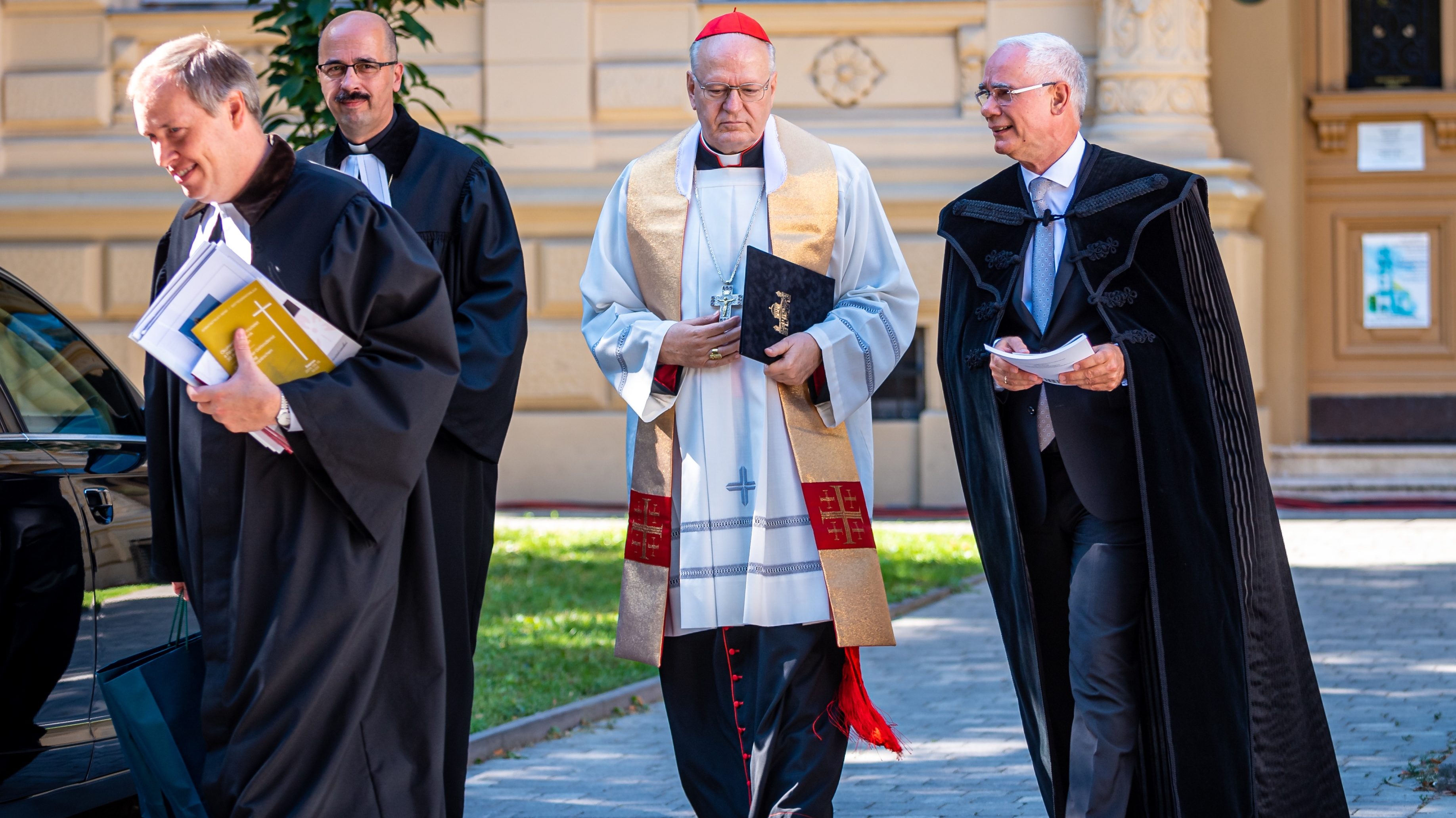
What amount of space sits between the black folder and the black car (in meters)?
1.68

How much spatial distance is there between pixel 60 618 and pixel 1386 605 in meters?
6.56

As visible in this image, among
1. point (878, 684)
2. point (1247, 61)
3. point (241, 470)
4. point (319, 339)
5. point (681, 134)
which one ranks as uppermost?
point (1247, 61)

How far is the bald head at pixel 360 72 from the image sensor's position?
14.9 ft

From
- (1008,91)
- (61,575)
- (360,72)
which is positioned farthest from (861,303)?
(61,575)

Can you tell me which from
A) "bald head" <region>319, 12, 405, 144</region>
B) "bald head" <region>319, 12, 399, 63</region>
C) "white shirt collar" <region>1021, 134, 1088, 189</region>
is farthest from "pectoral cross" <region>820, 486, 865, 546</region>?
"bald head" <region>319, 12, 399, 63</region>

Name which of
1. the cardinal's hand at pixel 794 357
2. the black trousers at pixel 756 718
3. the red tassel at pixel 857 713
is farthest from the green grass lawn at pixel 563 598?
the cardinal's hand at pixel 794 357

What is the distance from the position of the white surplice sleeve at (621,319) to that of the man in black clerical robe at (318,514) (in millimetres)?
1177

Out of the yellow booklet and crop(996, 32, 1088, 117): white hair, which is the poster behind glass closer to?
crop(996, 32, 1088, 117): white hair

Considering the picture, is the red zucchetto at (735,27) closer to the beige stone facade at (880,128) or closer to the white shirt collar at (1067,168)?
the white shirt collar at (1067,168)

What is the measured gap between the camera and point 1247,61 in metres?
12.2

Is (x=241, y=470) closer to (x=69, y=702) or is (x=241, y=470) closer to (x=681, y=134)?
(x=69, y=702)

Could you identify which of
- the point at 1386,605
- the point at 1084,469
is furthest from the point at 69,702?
the point at 1386,605

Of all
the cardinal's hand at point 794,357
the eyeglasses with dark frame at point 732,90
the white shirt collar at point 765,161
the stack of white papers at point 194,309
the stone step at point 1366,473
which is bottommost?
the stone step at point 1366,473

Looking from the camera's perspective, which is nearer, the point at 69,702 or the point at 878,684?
the point at 69,702
